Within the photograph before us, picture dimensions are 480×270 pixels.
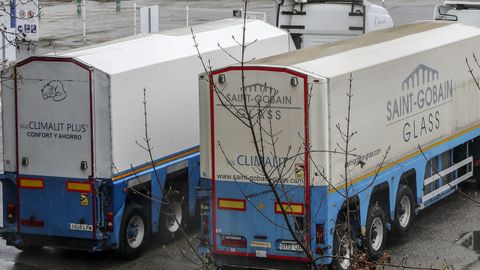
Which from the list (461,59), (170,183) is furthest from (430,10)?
(170,183)

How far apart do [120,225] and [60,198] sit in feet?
2.85

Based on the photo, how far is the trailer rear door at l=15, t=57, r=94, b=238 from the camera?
15133 mm

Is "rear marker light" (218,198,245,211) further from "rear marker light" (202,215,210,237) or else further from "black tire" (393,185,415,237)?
"black tire" (393,185,415,237)

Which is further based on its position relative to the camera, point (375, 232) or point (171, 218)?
point (171, 218)

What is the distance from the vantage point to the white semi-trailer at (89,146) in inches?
595

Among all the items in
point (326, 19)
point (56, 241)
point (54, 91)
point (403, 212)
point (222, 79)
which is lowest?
point (56, 241)

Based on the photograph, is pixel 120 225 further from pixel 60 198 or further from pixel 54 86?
pixel 54 86

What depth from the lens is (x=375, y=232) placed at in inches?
603

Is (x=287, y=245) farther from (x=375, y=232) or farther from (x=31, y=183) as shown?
(x=31, y=183)

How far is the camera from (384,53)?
15.7 meters

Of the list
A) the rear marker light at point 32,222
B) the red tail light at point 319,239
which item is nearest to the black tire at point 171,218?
the rear marker light at point 32,222

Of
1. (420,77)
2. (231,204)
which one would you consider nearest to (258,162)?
(231,204)

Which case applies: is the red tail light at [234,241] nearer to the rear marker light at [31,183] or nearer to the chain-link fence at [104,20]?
the rear marker light at [31,183]

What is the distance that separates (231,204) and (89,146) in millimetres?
2180
